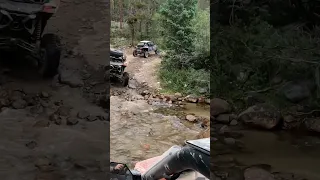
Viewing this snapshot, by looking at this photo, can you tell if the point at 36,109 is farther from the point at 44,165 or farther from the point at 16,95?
the point at 44,165

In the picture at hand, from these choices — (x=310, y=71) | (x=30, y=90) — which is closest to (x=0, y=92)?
(x=30, y=90)

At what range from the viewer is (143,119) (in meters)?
6.80

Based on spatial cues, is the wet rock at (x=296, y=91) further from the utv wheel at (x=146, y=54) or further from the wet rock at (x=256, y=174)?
the utv wheel at (x=146, y=54)

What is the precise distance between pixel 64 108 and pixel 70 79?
132mm

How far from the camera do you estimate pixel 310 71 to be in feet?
5.51

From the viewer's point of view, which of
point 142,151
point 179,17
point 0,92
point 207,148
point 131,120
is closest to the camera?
point 0,92

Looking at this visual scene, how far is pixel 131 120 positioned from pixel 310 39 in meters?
Answer: 5.22

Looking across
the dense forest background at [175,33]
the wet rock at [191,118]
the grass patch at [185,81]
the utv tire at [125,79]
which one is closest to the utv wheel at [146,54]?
the dense forest background at [175,33]

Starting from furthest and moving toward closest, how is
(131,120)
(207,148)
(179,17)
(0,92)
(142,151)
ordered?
(179,17) → (131,120) → (142,151) → (207,148) → (0,92)

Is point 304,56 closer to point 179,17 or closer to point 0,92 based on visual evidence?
point 0,92

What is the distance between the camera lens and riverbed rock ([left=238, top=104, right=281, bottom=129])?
1710mm

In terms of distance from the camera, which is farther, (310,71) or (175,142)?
(175,142)

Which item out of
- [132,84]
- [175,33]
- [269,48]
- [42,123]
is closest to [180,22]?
[175,33]

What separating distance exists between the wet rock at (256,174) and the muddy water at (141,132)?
364cm
